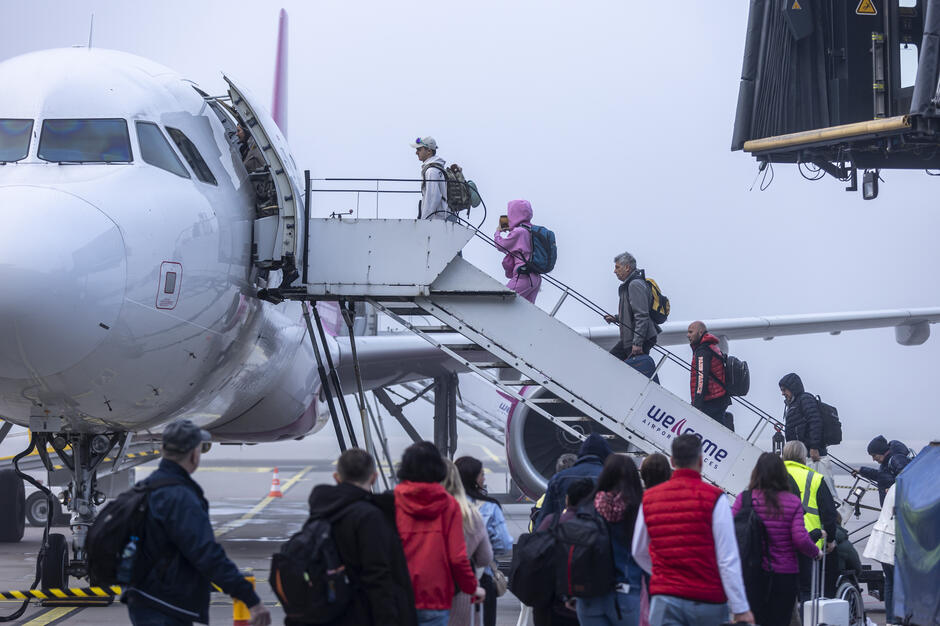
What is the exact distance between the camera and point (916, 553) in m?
7.15

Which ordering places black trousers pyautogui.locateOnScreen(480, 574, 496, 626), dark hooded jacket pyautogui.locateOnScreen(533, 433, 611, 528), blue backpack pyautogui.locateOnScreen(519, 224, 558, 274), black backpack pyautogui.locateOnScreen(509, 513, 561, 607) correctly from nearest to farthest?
black backpack pyautogui.locateOnScreen(509, 513, 561, 607)
dark hooded jacket pyautogui.locateOnScreen(533, 433, 611, 528)
black trousers pyautogui.locateOnScreen(480, 574, 496, 626)
blue backpack pyautogui.locateOnScreen(519, 224, 558, 274)

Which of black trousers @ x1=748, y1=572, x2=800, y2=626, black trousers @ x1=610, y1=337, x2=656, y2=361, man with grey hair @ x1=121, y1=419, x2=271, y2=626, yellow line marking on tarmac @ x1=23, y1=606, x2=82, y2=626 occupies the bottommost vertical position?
yellow line marking on tarmac @ x1=23, y1=606, x2=82, y2=626

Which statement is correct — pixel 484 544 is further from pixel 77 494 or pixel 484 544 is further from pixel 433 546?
pixel 77 494

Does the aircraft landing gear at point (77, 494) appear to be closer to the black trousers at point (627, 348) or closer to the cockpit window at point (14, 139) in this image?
the cockpit window at point (14, 139)

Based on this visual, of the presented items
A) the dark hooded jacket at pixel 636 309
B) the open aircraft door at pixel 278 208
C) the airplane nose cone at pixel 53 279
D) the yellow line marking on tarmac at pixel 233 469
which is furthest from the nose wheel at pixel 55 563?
the yellow line marking on tarmac at pixel 233 469

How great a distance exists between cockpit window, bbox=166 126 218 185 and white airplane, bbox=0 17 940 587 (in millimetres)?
12

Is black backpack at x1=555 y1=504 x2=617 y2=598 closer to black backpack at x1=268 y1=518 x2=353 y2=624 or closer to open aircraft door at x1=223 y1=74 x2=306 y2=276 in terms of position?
black backpack at x1=268 y1=518 x2=353 y2=624

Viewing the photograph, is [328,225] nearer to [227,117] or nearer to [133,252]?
[227,117]

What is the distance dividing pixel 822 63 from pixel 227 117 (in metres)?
5.95

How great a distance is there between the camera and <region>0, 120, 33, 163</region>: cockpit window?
793 centimetres

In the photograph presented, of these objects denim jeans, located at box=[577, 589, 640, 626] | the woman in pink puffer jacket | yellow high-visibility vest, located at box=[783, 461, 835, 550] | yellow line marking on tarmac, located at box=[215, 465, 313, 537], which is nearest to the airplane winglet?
yellow line marking on tarmac, located at box=[215, 465, 313, 537]

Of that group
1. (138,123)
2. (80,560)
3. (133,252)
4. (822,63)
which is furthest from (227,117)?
(822,63)

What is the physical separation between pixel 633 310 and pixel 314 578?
598 cm

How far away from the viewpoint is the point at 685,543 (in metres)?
5.11
